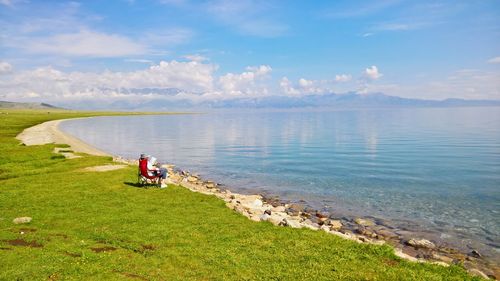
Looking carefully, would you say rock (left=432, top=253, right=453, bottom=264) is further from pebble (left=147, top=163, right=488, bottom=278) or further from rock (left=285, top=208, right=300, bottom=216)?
rock (left=285, top=208, right=300, bottom=216)

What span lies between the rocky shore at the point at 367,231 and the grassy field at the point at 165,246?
2018mm

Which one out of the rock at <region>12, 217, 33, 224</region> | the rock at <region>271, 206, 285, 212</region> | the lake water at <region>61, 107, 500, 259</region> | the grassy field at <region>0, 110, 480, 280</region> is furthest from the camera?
the rock at <region>271, 206, 285, 212</region>

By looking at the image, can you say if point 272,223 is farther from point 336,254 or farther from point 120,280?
point 120,280

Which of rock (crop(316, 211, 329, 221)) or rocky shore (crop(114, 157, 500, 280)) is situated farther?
rock (crop(316, 211, 329, 221))

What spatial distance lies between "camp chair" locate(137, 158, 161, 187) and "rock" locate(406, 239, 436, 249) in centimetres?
2215

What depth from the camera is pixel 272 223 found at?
80.5 feet

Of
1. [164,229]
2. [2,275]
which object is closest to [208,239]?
[164,229]

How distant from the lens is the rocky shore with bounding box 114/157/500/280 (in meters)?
23.5

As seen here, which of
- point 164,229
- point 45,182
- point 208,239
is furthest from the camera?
point 45,182

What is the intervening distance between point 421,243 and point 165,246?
1855 cm

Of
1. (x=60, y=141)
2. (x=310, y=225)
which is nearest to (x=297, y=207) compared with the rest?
(x=310, y=225)

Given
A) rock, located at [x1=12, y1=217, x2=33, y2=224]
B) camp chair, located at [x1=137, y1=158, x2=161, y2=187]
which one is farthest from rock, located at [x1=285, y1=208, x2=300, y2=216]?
rock, located at [x1=12, y1=217, x2=33, y2=224]

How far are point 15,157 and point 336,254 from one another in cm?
5526

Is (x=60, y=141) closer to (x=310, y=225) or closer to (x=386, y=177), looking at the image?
(x=386, y=177)
